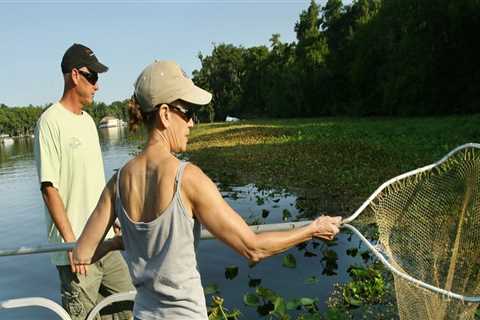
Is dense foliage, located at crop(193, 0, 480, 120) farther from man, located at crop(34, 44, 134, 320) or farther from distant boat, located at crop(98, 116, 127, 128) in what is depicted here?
distant boat, located at crop(98, 116, 127, 128)

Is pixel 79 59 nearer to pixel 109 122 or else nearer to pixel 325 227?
pixel 325 227

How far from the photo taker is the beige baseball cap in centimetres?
187

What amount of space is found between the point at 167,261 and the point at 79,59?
71.1 inches

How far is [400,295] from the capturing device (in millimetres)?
2764

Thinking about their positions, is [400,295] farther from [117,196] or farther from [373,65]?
[373,65]

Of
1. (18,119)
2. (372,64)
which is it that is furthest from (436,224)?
(18,119)

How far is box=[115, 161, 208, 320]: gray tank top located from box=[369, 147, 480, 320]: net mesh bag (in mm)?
1385

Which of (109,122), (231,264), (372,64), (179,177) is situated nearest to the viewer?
(179,177)

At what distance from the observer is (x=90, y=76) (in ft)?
10.6

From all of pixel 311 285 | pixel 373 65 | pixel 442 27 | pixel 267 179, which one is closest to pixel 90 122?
pixel 311 285

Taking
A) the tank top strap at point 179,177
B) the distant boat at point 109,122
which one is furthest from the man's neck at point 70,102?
the distant boat at point 109,122

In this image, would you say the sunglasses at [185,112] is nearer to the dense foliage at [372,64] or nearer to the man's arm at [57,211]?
the man's arm at [57,211]

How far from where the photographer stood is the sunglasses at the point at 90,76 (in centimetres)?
320

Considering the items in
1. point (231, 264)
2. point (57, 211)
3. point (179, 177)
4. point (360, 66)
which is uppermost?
point (360, 66)
